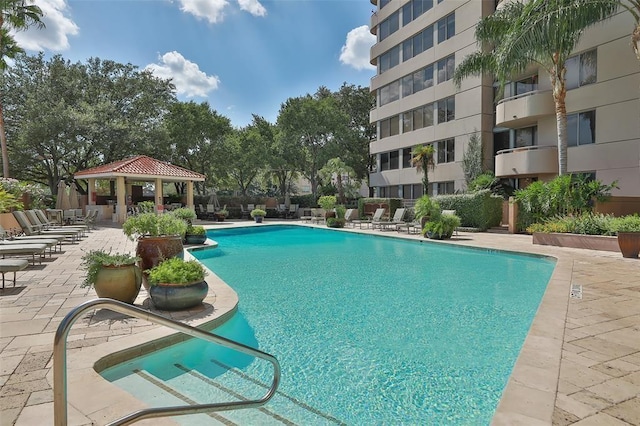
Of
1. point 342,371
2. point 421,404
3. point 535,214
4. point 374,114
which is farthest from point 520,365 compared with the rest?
point 374,114

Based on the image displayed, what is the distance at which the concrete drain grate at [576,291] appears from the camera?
5.95m

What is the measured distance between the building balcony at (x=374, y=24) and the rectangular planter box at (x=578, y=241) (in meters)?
25.0

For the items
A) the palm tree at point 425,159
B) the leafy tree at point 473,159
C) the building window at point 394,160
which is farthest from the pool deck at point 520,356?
the building window at point 394,160

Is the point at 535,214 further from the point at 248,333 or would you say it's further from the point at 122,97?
the point at 122,97

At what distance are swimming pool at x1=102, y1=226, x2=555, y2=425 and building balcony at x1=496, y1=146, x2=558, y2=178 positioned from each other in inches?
415

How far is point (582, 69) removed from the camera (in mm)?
17516

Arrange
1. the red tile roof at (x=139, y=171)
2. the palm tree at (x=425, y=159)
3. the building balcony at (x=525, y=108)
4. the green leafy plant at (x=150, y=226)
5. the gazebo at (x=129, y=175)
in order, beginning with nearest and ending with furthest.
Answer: the green leafy plant at (x=150, y=226) → the building balcony at (x=525, y=108) → the red tile roof at (x=139, y=171) → the gazebo at (x=129, y=175) → the palm tree at (x=425, y=159)

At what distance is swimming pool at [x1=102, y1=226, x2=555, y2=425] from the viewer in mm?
3400

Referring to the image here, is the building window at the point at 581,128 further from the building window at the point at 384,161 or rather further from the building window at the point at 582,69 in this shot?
the building window at the point at 384,161

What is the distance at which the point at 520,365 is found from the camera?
3479 millimetres

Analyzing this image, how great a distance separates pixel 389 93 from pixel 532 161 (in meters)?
14.3

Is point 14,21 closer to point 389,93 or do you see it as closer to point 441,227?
point 441,227

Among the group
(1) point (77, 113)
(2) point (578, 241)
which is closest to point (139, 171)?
(1) point (77, 113)

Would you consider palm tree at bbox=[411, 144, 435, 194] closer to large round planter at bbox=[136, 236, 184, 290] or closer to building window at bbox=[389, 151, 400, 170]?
building window at bbox=[389, 151, 400, 170]
